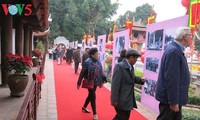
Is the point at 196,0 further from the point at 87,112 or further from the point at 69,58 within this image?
the point at 69,58

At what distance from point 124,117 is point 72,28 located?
43.3m

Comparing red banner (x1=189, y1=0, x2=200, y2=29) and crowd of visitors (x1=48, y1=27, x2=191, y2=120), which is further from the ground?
red banner (x1=189, y1=0, x2=200, y2=29)

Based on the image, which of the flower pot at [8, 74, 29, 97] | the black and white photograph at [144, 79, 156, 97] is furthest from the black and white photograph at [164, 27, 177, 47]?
the flower pot at [8, 74, 29, 97]

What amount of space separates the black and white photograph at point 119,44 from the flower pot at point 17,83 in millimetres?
4249

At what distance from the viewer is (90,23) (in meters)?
47.6

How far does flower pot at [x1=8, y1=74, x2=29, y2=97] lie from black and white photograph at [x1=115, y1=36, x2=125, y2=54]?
4.25 metres

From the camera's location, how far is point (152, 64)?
7.51 metres

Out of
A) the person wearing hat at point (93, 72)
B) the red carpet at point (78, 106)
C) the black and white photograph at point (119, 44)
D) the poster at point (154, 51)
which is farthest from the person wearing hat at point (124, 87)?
the black and white photograph at point (119, 44)

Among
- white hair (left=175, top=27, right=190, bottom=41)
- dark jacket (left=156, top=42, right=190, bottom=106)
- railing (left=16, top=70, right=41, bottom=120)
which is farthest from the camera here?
white hair (left=175, top=27, right=190, bottom=41)

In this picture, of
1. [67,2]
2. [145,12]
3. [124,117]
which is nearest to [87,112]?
[124,117]

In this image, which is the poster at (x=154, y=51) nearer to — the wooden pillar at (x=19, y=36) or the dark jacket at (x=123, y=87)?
the dark jacket at (x=123, y=87)

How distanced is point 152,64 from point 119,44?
3.56 meters

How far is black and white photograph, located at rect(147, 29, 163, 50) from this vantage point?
7.15m

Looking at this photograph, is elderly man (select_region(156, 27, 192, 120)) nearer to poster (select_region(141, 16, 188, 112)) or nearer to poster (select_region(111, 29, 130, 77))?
poster (select_region(141, 16, 188, 112))
